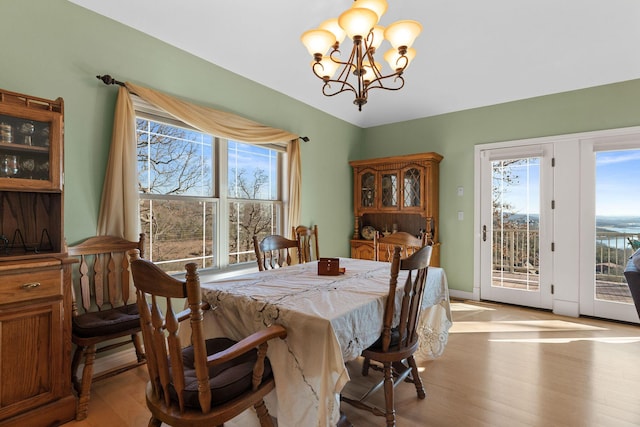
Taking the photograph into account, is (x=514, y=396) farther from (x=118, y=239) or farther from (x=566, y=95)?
(x=566, y=95)

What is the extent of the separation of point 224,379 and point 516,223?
3.95 meters

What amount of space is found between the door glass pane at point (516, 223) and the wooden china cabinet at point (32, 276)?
4.36m

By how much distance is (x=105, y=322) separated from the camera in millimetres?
1984

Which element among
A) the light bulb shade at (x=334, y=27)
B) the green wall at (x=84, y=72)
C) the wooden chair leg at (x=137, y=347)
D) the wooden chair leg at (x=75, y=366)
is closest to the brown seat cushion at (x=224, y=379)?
the wooden chair leg at (x=75, y=366)

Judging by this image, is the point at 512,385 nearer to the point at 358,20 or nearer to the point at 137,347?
the point at 358,20

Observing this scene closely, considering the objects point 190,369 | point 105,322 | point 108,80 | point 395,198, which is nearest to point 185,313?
point 190,369

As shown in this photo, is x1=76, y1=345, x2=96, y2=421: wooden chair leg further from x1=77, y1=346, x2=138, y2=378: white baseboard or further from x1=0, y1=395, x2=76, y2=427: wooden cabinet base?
x1=77, y1=346, x2=138, y2=378: white baseboard

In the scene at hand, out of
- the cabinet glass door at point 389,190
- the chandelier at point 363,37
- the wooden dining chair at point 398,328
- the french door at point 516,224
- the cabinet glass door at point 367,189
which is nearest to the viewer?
the wooden dining chair at point 398,328

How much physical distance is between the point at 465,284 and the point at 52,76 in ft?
15.5

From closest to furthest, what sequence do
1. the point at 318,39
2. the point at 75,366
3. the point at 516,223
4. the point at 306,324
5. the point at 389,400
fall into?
the point at 306,324 < the point at 389,400 < the point at 318,39 < the point at 75,366 < the point at 516,223

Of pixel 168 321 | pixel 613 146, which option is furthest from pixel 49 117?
pixel 613 146

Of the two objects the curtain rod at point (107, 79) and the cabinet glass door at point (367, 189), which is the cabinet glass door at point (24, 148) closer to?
the curtain rod at point (107, 79)

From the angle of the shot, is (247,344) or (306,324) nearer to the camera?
(247,344)

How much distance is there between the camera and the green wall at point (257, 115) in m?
2.13
